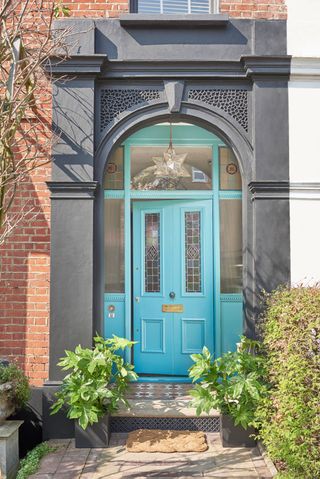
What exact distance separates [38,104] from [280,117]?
8.75 ft

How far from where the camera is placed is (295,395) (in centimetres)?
365

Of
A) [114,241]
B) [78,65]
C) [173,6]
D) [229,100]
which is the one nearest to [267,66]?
[229,100]

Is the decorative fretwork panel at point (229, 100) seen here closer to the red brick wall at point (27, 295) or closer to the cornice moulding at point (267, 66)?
the cornice moulding at point (267, 66)

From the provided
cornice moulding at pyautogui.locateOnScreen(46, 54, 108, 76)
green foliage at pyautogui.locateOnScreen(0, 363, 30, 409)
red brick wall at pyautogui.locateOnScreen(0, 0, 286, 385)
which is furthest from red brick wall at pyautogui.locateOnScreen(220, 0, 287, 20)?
green foliage at pyautogui.locateOnScreen(0, 363, 30, 409)

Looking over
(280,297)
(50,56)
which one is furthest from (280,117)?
(50,56)

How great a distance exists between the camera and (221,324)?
5781mm

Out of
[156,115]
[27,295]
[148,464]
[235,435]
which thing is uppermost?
[156,115]

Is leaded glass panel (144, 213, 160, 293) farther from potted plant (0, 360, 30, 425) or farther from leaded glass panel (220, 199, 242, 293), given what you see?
potted plant (0, 360, 30, 425)

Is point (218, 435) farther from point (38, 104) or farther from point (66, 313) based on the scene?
point (38, 104)

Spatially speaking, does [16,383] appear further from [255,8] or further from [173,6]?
[255,8]

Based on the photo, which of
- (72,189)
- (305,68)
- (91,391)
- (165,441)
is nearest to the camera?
(91,391)

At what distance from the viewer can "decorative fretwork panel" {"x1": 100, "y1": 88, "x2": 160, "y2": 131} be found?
5.05m

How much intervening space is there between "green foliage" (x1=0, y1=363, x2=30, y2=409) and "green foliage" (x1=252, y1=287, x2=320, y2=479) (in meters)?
2.32

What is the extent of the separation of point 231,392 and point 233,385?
0.07 meters
